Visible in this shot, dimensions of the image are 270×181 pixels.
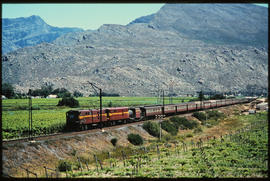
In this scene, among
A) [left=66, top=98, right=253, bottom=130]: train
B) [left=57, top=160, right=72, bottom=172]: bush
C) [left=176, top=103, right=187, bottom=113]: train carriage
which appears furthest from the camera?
[left=176, top=103, right=187, bottom=113]: train carriage

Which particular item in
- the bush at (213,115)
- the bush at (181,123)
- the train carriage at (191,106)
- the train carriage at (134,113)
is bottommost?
the bush at (213,115)

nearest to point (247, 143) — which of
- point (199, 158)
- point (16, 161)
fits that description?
point (199, 158)

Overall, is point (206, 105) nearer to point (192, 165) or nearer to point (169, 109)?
point (169, 109)

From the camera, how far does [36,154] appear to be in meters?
30.8

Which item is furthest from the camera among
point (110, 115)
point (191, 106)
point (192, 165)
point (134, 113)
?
point (191, 106)

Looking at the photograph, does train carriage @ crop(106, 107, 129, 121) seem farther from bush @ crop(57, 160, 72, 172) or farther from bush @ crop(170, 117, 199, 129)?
bush @ crop(57, 160, 72, 172)

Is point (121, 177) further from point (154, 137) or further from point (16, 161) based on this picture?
point (154, 137)

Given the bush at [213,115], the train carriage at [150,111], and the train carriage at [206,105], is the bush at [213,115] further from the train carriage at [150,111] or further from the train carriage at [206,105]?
the train carriage at [150,111]

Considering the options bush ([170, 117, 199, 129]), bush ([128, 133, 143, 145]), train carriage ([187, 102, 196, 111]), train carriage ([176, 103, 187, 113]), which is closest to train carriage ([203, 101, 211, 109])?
train carriage ([187, 102, 196, 111])

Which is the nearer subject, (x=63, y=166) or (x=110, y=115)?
(x=63, y=166)

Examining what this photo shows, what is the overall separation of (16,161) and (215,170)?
1859 cm

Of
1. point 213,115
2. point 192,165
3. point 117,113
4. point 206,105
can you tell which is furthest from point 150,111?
point 206,105

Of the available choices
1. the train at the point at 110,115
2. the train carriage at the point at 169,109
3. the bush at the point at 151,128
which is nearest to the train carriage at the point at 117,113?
the train at the point at 110,115

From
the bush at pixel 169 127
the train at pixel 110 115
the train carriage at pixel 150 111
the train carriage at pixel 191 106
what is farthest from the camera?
the train carriage at pixel 191 106
